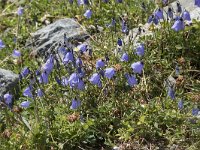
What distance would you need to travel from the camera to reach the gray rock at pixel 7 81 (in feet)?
16.0

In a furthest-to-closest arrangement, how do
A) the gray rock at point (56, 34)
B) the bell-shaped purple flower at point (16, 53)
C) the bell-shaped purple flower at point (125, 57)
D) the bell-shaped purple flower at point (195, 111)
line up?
1. the gray rock at point (56, 34)
2. the bell-shaped purple flower at point (16, 53)
3. the bell-shaped purple flower at point (125, 57)
4. the bell-shaped purple flower at point (195, 111)

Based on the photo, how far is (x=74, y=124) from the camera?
3.95 meters

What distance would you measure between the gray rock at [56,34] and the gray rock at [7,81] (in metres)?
0.82

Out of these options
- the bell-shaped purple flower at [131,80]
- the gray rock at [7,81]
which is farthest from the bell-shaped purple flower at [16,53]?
the bell-shaped purple flower at [131,80]

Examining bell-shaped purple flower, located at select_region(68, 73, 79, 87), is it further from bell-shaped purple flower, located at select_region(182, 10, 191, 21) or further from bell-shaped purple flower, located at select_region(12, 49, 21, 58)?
bell-shaped purple flower, located at select_region(12, 49, 21, 58)

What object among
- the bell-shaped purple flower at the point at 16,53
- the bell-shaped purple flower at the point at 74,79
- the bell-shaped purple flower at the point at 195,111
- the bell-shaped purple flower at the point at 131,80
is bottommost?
the bell-shaped purple flower at the point at 16,53

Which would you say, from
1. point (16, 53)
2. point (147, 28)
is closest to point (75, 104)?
point (147, 28)

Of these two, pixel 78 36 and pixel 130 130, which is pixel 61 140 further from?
pixel 78 36

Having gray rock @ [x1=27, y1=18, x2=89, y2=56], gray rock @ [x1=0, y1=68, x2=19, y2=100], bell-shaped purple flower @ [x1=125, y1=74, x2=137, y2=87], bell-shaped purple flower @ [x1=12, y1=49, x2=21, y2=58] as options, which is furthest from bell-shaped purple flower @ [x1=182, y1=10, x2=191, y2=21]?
bell-shaped purple flower @ [x1=12, y1=49, x2=21, y2=58]

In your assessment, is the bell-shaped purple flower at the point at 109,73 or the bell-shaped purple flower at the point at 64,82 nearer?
the bell-shaped purple flower at the point at 109,73

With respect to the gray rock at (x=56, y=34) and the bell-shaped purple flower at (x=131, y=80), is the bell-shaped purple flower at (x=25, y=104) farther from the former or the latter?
the gray rock at (x=56, y=34)

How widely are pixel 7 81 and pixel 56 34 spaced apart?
1.19 metres

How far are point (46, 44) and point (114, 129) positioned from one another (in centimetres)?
212

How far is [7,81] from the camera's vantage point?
195 inches
